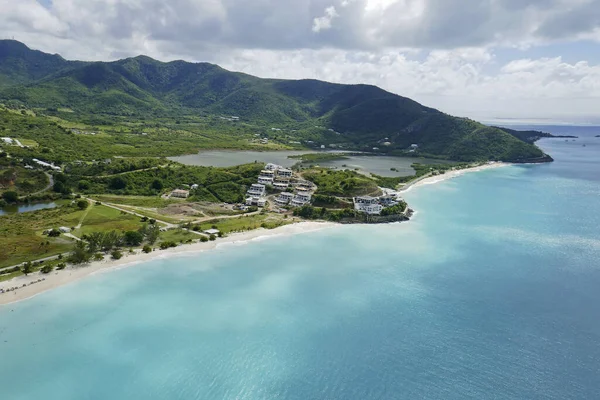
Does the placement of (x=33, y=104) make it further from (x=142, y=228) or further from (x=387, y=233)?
(x=387, y=233)

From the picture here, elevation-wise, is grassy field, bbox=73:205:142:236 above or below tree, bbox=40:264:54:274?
above

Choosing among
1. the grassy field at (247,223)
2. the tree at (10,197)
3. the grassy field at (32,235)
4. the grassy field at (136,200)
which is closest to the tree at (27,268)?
the grassy field at (32,235)

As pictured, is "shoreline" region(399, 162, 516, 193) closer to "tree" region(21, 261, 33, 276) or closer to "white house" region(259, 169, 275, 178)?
"white house" region(259, 169, 275, 178)

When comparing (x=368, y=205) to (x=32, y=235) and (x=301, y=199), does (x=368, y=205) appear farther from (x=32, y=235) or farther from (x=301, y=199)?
(x=32, y=235)

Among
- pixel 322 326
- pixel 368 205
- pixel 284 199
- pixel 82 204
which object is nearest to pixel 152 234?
pixel 82 204

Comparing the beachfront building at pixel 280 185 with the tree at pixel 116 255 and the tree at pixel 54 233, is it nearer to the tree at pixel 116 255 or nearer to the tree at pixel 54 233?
the tree at pixel 116 255

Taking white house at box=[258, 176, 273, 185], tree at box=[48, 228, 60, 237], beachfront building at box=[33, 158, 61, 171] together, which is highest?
beachfront building at box=[33, 158, 61, 171]

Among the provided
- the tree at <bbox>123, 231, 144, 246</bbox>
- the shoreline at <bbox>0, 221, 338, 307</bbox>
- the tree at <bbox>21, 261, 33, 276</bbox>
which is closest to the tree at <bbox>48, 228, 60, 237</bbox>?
the tree at <bbox>123, 231, 144, 246</bbox>

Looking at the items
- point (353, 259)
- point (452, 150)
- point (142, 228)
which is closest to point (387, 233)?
point (353, 259)
